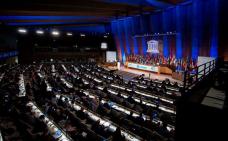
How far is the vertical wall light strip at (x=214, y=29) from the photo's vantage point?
18.4m

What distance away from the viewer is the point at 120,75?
76.7 ft

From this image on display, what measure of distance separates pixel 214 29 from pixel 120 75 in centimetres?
1195

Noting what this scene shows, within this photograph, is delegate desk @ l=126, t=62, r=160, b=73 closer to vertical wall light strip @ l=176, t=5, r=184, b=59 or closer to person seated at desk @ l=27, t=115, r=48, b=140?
vertical wall light strip @ l=176, t=5, r=184, b=59

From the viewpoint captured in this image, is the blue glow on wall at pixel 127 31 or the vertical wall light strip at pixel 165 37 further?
the blue glow on wall at pixel 127 31

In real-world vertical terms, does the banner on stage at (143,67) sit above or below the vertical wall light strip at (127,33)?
below

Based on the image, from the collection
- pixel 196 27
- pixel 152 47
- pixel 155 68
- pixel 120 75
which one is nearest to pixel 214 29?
pixel 196 27

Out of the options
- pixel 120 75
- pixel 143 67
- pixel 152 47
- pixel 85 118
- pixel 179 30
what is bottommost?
pixel 85 118

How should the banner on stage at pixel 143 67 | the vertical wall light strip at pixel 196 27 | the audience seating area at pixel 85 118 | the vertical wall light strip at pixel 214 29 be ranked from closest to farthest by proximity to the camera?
the audience seating area at pixel 85 118, the vertical wall light strip at pixel 214 29, the vertical wall light strip at pixel 196 27, the banner on stage at pixel 143 67

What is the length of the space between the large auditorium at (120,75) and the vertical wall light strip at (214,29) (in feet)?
0.33

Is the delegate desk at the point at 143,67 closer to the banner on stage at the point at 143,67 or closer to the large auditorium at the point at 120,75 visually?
the banner on stage at the point at 143,67

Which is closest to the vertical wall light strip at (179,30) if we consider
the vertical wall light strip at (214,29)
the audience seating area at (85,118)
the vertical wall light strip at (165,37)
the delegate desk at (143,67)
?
the vertical wall light strip at (165,37)

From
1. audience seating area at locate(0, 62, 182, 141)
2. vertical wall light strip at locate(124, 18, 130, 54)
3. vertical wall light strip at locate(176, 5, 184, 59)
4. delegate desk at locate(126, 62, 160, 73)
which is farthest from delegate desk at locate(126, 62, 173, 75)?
audience seating area at locate(0, 62, 182, 141)

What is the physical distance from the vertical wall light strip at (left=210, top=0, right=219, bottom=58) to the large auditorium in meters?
0.10

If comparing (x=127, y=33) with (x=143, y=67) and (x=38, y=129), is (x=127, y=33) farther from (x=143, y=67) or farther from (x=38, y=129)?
(x=38, y=129)
